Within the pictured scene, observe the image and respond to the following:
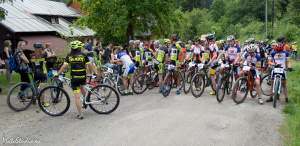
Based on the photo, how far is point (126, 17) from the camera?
29.0m

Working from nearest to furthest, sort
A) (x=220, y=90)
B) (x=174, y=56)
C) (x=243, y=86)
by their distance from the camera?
(x=243, y=86) → (x=220, y=90) → (x=174, y=56)

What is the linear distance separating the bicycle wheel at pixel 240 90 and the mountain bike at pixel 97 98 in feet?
11.5

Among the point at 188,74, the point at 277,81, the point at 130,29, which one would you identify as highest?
the point at 130,29

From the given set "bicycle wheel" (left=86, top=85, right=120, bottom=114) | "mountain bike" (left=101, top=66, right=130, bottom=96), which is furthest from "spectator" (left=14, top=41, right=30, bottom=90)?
"mountain bike" (left=101, top=66, right=130, bottom=96)

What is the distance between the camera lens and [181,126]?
346 inches

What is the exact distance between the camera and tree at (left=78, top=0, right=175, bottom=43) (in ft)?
94.6

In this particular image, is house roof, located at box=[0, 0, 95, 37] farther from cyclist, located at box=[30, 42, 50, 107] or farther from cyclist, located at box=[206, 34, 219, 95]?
cyclist, located at box=[206, 34, 219, 95]

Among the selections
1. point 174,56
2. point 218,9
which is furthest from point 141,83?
point 218,9

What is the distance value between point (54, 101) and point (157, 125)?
292cm

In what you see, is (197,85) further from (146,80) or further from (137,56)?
(137,56)

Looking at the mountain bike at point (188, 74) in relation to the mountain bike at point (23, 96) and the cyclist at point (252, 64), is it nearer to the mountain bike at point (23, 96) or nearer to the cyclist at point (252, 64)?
the cyclist at point (252, 64)

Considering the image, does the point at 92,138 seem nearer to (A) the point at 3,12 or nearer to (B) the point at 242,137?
(B) the point at 242,137

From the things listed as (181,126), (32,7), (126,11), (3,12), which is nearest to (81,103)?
(181,126)

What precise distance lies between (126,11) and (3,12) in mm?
12974
